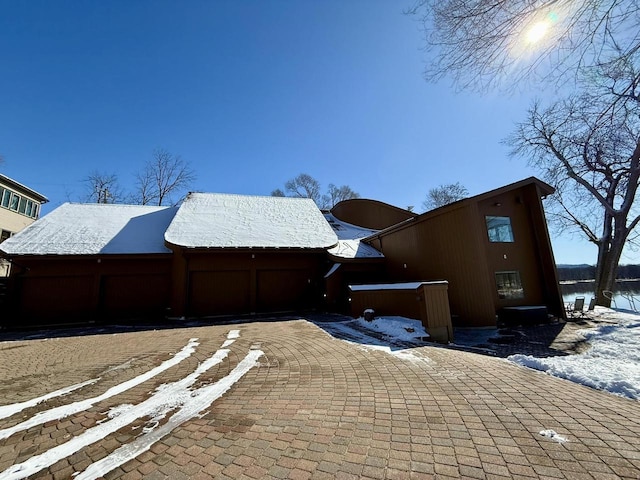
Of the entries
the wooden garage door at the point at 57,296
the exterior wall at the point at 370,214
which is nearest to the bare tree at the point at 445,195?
the exterior wall at the point at 370,214

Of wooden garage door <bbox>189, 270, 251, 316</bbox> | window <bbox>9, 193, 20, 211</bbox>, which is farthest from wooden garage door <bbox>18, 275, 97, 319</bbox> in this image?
window <bbox>9, 193, 20, 211</bbox>

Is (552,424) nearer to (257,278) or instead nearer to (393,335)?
(393,335)

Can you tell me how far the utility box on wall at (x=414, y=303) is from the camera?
20.8 ft

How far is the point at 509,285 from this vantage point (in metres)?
9.99

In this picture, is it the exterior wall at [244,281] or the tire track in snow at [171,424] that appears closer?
the tire track in snow at [171,424]

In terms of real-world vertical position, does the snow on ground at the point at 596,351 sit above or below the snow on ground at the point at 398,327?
below

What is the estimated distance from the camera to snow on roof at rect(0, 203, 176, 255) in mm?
10258

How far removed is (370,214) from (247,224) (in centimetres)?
814

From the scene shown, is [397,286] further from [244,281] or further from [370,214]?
[370,214]

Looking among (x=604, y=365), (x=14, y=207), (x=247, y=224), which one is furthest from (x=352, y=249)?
(x=14, y=207)

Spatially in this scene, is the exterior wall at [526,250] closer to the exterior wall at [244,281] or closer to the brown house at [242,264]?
the brown house at [242,264]

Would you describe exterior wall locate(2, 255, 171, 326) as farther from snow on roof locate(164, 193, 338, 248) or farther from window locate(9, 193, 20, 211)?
window locate(9, 193, 20, 211)

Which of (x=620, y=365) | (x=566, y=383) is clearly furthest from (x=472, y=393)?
(x=620, y=365)

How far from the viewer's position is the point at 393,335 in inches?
248
